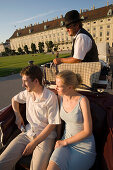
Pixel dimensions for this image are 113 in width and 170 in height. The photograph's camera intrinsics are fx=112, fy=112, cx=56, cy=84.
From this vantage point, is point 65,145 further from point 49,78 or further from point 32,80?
point 49,78

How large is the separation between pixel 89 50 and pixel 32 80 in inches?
48.6

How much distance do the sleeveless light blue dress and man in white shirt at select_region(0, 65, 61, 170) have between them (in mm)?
191

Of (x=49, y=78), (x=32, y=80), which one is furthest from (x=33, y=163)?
(x=49, y=78)

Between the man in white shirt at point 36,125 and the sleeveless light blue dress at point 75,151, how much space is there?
0.19 meters

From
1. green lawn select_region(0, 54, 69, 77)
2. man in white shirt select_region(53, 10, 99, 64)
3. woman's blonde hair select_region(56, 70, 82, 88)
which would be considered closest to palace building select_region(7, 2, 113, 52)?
green lawn select_region(0, 54, 69, 77)

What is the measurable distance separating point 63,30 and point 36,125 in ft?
186

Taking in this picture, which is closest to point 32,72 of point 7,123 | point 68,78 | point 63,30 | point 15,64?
point 68,78

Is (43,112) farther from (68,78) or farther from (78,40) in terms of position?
(78,40)

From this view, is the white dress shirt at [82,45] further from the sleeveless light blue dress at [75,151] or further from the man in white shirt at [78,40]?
the sleeveless light blue dress at [75,151]

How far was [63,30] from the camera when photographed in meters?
51.9

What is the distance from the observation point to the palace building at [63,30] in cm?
4319

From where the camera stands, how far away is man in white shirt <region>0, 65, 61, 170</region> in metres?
1.51

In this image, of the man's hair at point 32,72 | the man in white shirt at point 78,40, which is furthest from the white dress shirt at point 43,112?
the man in white shirt at point 78,40

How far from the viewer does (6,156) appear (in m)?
1.50
